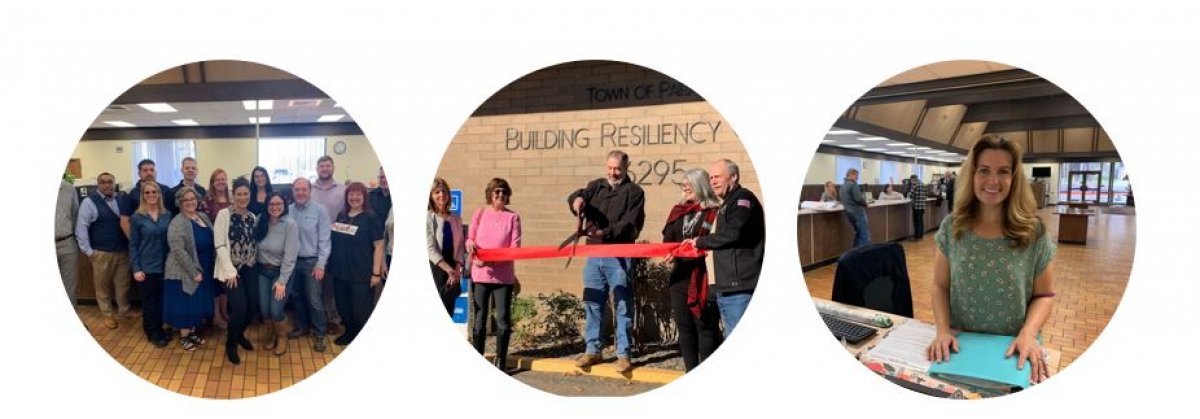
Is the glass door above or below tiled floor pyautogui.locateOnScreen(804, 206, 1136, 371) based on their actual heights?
above

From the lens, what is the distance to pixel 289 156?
11.4ft

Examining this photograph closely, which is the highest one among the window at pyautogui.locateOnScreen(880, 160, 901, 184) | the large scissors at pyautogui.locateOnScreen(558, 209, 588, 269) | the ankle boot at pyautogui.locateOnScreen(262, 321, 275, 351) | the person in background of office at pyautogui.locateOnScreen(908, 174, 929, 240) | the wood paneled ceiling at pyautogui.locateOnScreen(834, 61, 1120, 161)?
the wood paneled ceiling at pyautogui.locateOnScreen(834, 61, 1120, 161)

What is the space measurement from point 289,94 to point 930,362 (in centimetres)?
310

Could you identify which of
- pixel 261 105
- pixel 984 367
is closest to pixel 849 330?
pixel 984 367

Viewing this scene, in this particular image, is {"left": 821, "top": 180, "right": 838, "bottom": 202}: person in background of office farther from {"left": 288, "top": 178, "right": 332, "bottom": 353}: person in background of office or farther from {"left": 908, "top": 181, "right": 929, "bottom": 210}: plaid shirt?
{"left": 288, "top": 178, "right": 332, "bottom": 353}: person in background of office

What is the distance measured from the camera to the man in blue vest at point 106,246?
3.49 metres

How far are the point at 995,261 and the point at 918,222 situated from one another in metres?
0.35

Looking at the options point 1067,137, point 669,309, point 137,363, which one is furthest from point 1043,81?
point 137,363

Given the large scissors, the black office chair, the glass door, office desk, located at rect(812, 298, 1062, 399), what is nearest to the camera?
the glass door

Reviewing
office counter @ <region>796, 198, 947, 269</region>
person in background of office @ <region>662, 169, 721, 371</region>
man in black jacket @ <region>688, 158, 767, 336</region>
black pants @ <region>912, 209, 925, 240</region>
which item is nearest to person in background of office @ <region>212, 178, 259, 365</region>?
person in background of office @ <region>662, 169, 721, 371</region>

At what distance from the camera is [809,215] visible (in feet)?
11.2

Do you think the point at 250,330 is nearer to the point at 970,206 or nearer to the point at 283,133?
the point at 283,133

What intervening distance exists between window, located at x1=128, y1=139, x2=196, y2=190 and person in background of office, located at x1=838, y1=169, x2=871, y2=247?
2.93 m

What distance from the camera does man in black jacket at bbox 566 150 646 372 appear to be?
3.45 m
